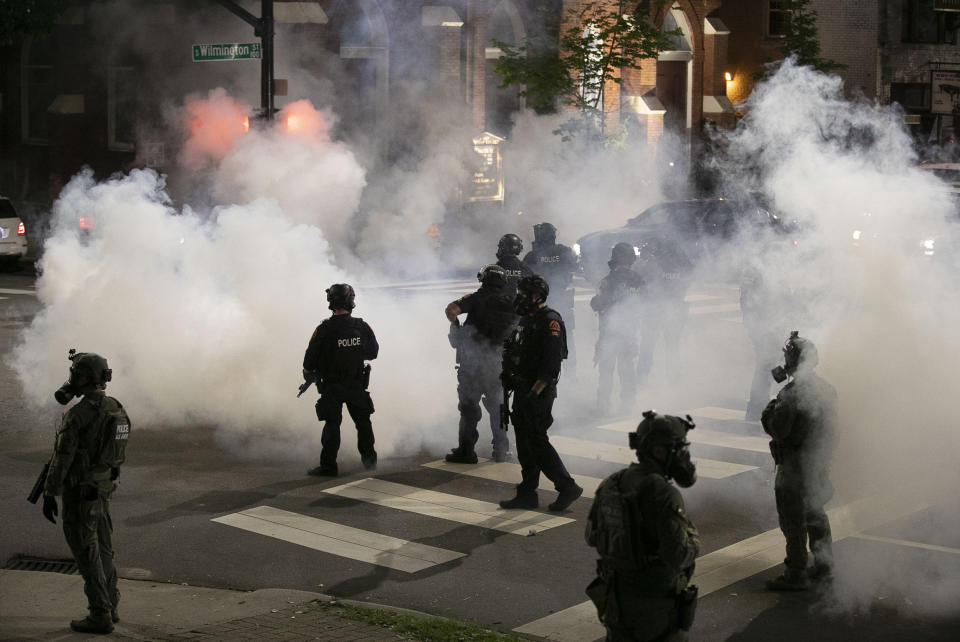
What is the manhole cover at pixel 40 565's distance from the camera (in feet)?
24.4

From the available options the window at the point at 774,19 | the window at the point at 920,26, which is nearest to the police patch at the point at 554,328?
the window at the point at 774,19

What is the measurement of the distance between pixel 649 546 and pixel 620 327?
25.6 ft

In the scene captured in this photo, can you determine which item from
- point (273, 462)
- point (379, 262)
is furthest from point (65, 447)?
point (379, 262)

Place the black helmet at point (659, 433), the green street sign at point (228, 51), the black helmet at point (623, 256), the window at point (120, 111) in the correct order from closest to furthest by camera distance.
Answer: the black helmet at point (659, 433), the black helmet at point (623, 256), the green street sign at point (228, 51), the window at point (120, 111)

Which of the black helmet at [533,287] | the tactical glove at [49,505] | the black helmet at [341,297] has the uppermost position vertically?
the black helmet at [533,287]

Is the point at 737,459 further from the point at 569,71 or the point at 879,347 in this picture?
the point at 569,71

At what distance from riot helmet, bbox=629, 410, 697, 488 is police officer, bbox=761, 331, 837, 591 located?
2191 mm

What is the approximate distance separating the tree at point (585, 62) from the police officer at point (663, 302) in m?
14.8

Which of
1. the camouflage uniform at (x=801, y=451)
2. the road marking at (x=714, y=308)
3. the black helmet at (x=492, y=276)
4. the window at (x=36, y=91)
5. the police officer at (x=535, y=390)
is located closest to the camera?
the camouflage uniform at (x=801, y=451)

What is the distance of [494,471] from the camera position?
32.7 ft

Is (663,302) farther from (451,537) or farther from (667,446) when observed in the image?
(667,446)

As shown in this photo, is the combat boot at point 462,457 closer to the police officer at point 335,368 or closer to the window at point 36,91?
the police officer at point 335,368

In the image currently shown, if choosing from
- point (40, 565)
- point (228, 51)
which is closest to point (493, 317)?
point (40, 565)

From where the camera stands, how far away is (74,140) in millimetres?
29625
